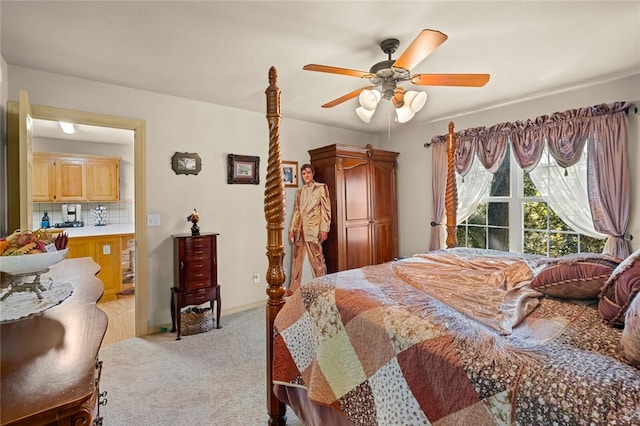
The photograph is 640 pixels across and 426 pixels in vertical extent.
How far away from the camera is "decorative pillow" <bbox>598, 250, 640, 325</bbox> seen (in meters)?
1.11

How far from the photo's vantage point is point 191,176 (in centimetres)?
329

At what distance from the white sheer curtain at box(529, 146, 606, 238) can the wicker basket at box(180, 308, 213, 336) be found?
3738 mm

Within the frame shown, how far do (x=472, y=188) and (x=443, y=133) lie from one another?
0.86 meters

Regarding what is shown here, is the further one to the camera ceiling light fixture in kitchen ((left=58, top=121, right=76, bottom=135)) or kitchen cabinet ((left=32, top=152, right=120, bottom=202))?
kitchen cabinet ((left=32, top=152, right=120, bottom=202))

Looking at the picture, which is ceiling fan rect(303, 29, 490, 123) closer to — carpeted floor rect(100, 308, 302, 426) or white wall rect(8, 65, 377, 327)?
white wall rect(8, 65, 377, 327)

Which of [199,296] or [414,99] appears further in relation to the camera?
[199,296]

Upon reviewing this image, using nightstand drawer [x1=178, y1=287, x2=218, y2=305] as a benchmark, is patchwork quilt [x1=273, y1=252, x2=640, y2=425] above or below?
above

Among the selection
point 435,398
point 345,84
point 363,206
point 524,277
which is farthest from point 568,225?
point 435,398

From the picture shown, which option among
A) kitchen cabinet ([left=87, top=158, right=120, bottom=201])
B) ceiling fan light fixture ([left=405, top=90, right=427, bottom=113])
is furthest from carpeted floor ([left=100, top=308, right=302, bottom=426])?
kitchen cabinet ([left=87, top=158, right=120, bottom=201])

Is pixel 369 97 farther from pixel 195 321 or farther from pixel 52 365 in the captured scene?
pixel 195 321

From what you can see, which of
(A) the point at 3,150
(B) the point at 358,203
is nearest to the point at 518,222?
(B) the point at 358,203

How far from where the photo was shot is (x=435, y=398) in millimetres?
1012

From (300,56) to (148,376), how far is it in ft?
8.75

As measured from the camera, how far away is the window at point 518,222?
10.4 feet
